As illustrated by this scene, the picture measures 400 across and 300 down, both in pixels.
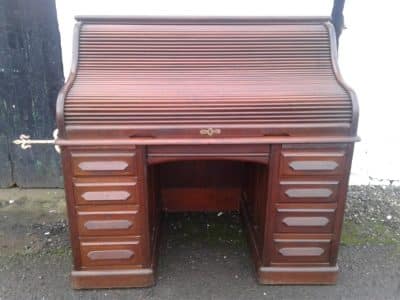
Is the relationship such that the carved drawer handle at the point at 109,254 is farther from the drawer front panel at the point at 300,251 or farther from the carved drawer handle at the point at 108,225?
the drawer front panel at the point at 300,251

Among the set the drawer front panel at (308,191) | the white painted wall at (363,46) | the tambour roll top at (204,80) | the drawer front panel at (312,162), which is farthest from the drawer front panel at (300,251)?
the white painted wall at (363,46)

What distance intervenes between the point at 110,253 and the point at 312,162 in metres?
1.25

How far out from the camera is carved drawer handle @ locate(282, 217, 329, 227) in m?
2.37

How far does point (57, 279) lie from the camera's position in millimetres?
2602

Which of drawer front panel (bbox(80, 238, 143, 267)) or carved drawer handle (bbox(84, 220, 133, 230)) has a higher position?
carved drawer handle (bbox(84, 220, 133, 230))

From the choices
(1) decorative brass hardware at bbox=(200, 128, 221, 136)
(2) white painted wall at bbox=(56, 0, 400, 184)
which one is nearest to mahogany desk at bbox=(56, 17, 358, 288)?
(1) decorative brass hardware at bbox=(200, 128, 221, 136)

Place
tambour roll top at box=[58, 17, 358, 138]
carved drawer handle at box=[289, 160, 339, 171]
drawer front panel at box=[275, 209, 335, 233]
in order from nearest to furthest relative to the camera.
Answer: tambour roll top at box=[58, 17, 358, 138] < carved drawer handle at box=[289, 160, 339, 171] < drawer front panel at box=[275, 209, 335, 233]

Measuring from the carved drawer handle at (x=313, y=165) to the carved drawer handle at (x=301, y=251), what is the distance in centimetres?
52

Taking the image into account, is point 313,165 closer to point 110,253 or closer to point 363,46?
point 110,253

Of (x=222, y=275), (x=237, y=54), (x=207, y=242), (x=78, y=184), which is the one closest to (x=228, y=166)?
(x=207, y=242)

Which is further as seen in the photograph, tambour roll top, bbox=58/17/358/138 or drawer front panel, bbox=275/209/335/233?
drawer front panel, bbox=275/209/335/233

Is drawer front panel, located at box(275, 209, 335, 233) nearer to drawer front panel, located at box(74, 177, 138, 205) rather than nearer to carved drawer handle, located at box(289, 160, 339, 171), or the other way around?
carved drawer handle, located at box(289, 160, 339, 171)

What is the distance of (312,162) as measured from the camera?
2.23 metres

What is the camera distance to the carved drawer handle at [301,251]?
2449 mm
